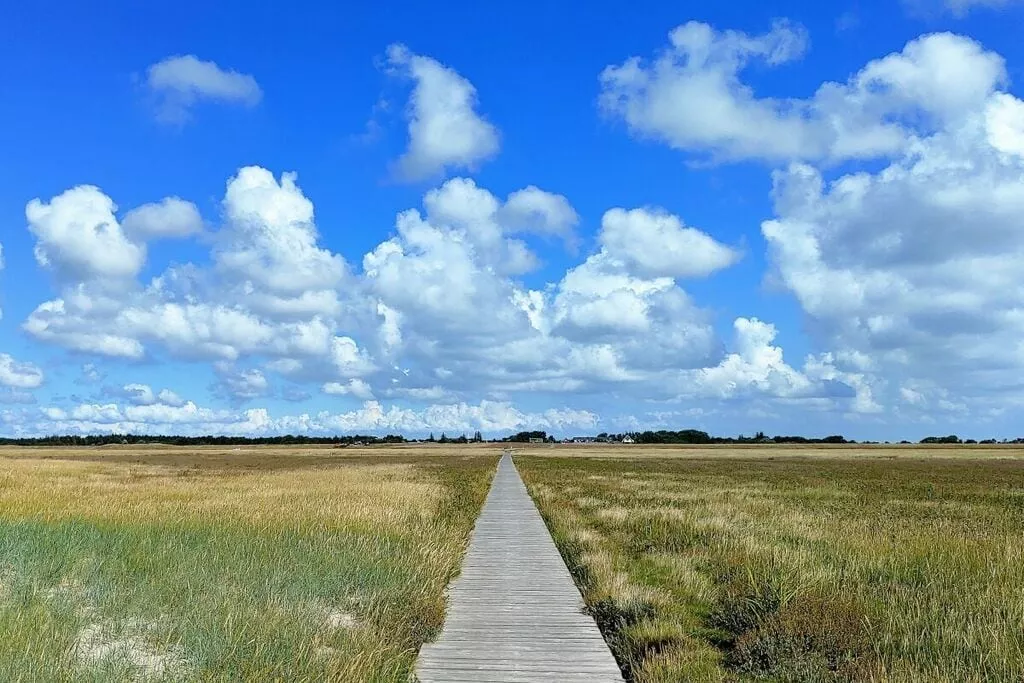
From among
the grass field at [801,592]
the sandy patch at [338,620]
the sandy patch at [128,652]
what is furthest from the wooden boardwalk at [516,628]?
the sandy patch at [128,652]

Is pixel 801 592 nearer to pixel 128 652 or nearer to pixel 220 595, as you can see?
pixel 220 595

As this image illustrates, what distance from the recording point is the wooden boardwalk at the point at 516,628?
24.1 ft

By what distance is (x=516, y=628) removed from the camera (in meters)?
9.02

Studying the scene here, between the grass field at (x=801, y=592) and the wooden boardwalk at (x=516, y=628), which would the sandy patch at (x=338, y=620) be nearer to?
the wooden boardwalk at (x=516, y=628)

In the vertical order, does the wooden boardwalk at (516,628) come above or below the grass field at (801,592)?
below

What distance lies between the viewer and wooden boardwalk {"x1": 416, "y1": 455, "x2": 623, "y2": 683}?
7355mm

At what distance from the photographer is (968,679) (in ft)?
22.0

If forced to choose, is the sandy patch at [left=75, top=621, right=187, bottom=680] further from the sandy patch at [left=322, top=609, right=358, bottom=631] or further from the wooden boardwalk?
the wooden boardwalk

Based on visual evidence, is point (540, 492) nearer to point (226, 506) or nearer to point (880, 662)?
point (226, 506)

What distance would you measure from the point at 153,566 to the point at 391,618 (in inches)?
167

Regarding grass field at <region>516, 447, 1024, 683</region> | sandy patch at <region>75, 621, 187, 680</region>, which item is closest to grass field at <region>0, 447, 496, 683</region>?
sandy patch at <region>75, 621, 187, 680</region>

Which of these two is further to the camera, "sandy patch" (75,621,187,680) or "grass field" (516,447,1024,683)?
"grass field" (516,447,1024,683)

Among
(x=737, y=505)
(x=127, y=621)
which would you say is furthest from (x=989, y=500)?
(x=127, y=621)

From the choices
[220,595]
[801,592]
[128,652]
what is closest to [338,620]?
[220,595]
